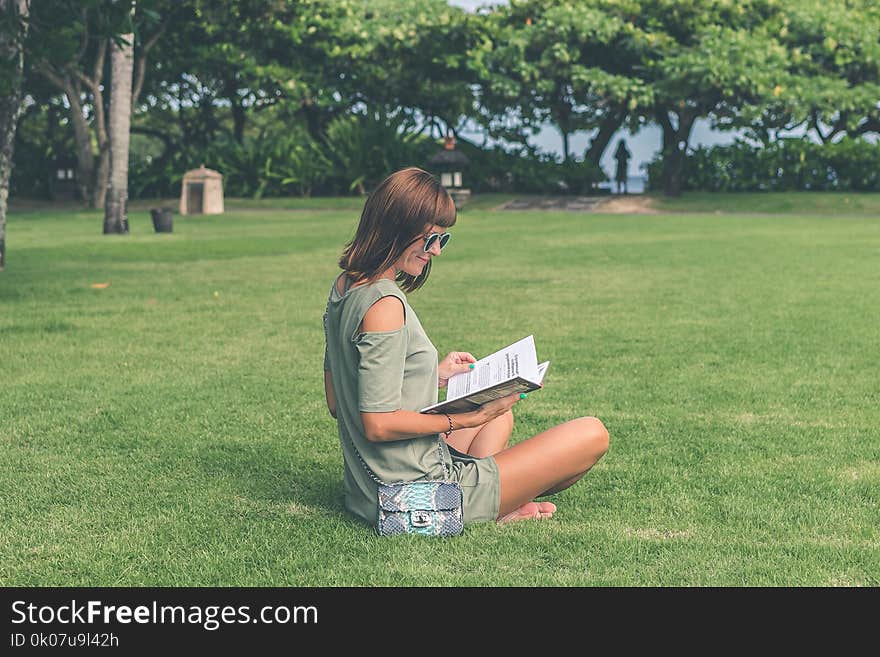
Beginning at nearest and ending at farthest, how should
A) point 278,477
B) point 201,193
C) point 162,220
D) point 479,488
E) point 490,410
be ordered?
1. point 490,410
2. point 479,488
3. point 278,477
4. point 162,220
5. point 201,193

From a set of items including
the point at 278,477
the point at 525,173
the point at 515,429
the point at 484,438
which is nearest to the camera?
the point at 484,438

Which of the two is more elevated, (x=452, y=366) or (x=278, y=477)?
(x=452, y=366)

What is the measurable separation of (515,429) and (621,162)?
34421 mm

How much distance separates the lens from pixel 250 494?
5.02 metres

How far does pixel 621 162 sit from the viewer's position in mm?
39719

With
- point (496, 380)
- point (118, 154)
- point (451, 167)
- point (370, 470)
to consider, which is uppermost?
point (451, 167)

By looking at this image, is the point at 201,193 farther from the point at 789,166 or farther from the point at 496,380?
the point at 496,380

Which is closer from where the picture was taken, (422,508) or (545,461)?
(422,508)

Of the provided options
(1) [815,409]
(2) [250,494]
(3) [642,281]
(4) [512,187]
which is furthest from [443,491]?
(4) [512,187]

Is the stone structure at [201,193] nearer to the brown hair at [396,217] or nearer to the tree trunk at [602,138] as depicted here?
the tree trunk at [602,138]

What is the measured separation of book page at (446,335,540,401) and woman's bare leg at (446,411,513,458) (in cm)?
50

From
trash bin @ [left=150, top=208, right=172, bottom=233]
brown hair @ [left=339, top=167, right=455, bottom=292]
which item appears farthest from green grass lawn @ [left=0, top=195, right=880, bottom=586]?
trash bin @ [left=150, top=208, right=172, bottom=233]

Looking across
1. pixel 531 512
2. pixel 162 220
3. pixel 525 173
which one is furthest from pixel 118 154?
pixel 531 512

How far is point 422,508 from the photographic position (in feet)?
14.0
